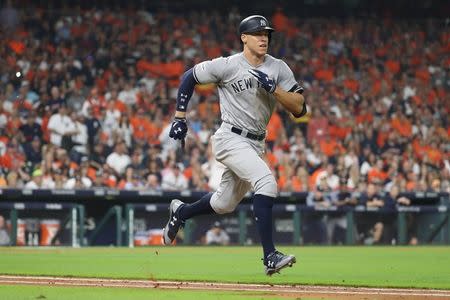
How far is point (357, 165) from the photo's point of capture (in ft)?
64.4

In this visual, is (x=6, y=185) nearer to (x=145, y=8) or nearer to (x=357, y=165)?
(x=357, y=165)

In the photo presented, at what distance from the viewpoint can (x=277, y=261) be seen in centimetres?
821

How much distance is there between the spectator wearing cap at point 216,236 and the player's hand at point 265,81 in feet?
31.4

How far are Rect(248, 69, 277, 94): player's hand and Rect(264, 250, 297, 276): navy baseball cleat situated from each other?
129cm

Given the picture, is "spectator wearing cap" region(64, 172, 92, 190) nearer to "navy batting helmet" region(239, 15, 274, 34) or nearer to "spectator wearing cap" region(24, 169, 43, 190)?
"spectator wearing cap" region(24, 169, 43, 190)

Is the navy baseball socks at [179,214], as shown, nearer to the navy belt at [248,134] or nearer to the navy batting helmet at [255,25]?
the navy belt at [248,134]

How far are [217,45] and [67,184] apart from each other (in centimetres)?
634

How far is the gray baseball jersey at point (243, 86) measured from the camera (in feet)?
28.5

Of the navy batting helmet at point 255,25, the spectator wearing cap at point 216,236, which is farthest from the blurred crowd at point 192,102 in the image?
the navy batting helmet at point 255,25

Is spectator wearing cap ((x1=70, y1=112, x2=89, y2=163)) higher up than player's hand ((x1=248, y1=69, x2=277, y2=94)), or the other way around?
player's hand ((x1=248, y1=69, x2=277, y2=94))

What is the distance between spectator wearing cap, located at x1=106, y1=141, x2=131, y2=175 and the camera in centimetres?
1820

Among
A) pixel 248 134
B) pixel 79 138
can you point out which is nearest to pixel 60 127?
pixel 79 138

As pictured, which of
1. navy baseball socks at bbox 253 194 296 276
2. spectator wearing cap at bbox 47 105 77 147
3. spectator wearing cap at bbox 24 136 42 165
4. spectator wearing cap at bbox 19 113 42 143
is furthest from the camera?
spectator wearing cap at bbox 47 105 77 147

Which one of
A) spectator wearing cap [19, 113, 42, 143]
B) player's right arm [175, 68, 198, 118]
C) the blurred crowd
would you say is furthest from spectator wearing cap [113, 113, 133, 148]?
player's right arm [175, 68, 198, 118]
